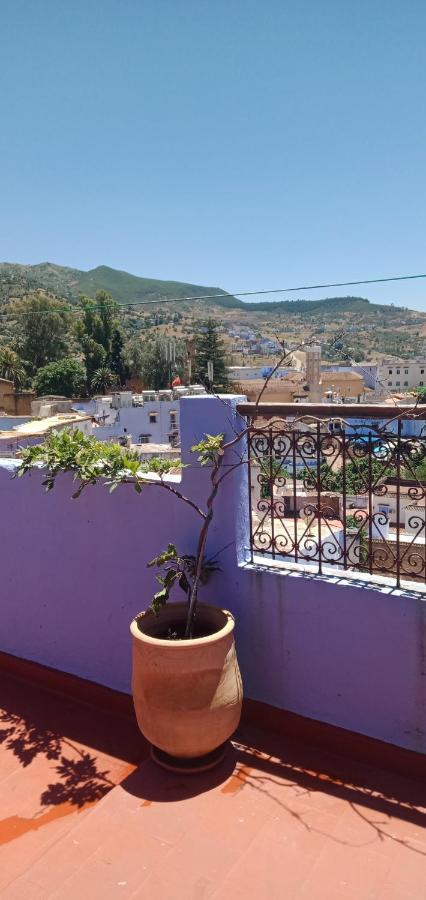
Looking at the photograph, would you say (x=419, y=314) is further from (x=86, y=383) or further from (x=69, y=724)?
(x=69, y=724)

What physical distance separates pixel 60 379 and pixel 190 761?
4134 cm

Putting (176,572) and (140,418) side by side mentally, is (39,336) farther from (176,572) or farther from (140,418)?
(176,572)

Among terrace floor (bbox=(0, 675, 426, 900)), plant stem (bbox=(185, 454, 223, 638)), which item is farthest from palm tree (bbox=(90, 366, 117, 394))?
plant stem (bbox=(185, 454, 223, 638))

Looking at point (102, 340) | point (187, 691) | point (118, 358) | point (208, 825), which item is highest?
point (102, 340)

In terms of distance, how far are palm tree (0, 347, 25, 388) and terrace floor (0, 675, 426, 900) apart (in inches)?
1636

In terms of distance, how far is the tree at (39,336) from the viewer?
46.2 metres

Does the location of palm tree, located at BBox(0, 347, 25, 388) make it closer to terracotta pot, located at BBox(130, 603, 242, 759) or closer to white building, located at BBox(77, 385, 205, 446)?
Answer: white building, located at BBox(77, 385, 205, 446)

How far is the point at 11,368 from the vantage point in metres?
41.8

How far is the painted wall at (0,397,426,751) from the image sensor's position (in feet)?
7.82

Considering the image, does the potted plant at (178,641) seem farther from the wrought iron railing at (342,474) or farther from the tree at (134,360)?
the tree at (134,360)

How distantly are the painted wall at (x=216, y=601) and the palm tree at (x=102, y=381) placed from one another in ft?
137

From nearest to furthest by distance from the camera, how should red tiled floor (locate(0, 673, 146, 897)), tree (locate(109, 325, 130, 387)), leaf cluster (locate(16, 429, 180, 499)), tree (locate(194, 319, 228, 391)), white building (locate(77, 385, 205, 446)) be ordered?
red tiled floor (locate(0, 673, 146, 897)) < leaf cluster (locate(16, 429, 180, 499)) < white building (locate(77, 385, 205, 446)) < tree (locate(194, 319, 228, 391)) < tree (locate(109, 325, 130, 387))

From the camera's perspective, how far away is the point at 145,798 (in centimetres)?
229

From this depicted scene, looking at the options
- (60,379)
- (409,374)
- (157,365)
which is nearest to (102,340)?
(157,365)
